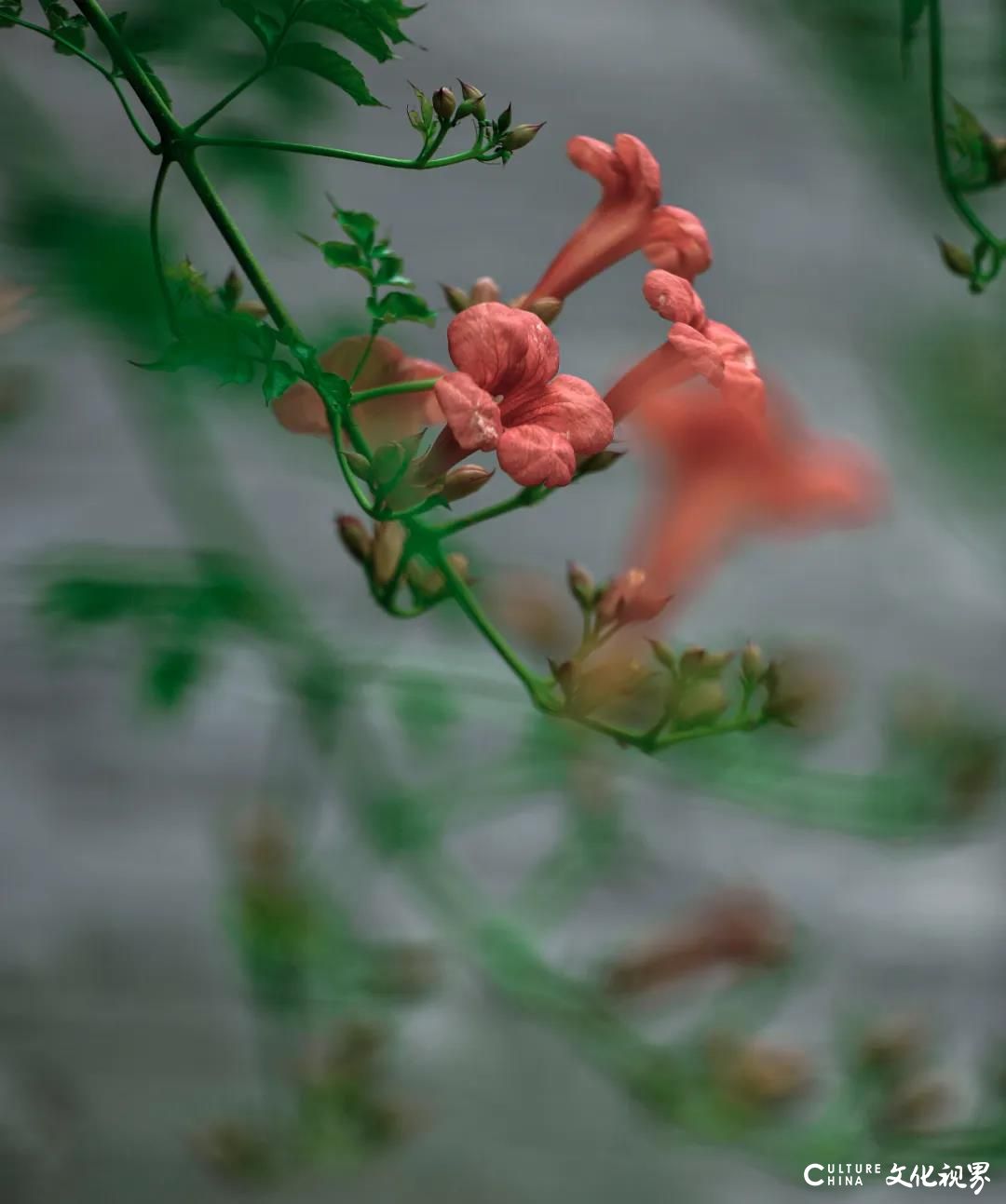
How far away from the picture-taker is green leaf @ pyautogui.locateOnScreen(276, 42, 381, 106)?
32cm

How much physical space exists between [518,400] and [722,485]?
12.9 inches

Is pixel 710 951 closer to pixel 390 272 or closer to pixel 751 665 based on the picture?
pixel 751 665

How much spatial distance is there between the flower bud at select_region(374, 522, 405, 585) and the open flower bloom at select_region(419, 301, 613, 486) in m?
0.11

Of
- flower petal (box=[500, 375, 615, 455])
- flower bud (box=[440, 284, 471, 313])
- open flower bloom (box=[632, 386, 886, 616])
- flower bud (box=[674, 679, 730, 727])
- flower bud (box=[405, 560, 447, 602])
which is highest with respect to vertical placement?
flower petal (box=[500, 375, 615, 455])

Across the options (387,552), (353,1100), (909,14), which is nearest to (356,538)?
(387,552)

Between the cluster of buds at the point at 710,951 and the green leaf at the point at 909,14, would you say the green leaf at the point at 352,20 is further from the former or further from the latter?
the cluster of buds at the point at 710,951

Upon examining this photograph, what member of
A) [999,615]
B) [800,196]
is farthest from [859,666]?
[800,196]

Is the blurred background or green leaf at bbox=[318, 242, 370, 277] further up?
green leaf at bbox=[318, 242, 370, 277]

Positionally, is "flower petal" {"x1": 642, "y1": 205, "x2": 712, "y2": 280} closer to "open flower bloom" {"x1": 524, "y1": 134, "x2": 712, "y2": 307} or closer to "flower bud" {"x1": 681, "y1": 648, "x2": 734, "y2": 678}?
"open flower bloom" {"x1": 524, "y1": 134, "x2": 712, "y2": 307}

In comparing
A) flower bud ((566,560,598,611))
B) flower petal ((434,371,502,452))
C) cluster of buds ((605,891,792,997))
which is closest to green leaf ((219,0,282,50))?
flower petal ((434,371,502,452))

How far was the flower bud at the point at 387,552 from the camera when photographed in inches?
17.3

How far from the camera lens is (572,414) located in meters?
0.33

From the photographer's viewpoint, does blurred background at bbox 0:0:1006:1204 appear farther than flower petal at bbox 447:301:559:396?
Yes

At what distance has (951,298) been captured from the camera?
1.41 metres
